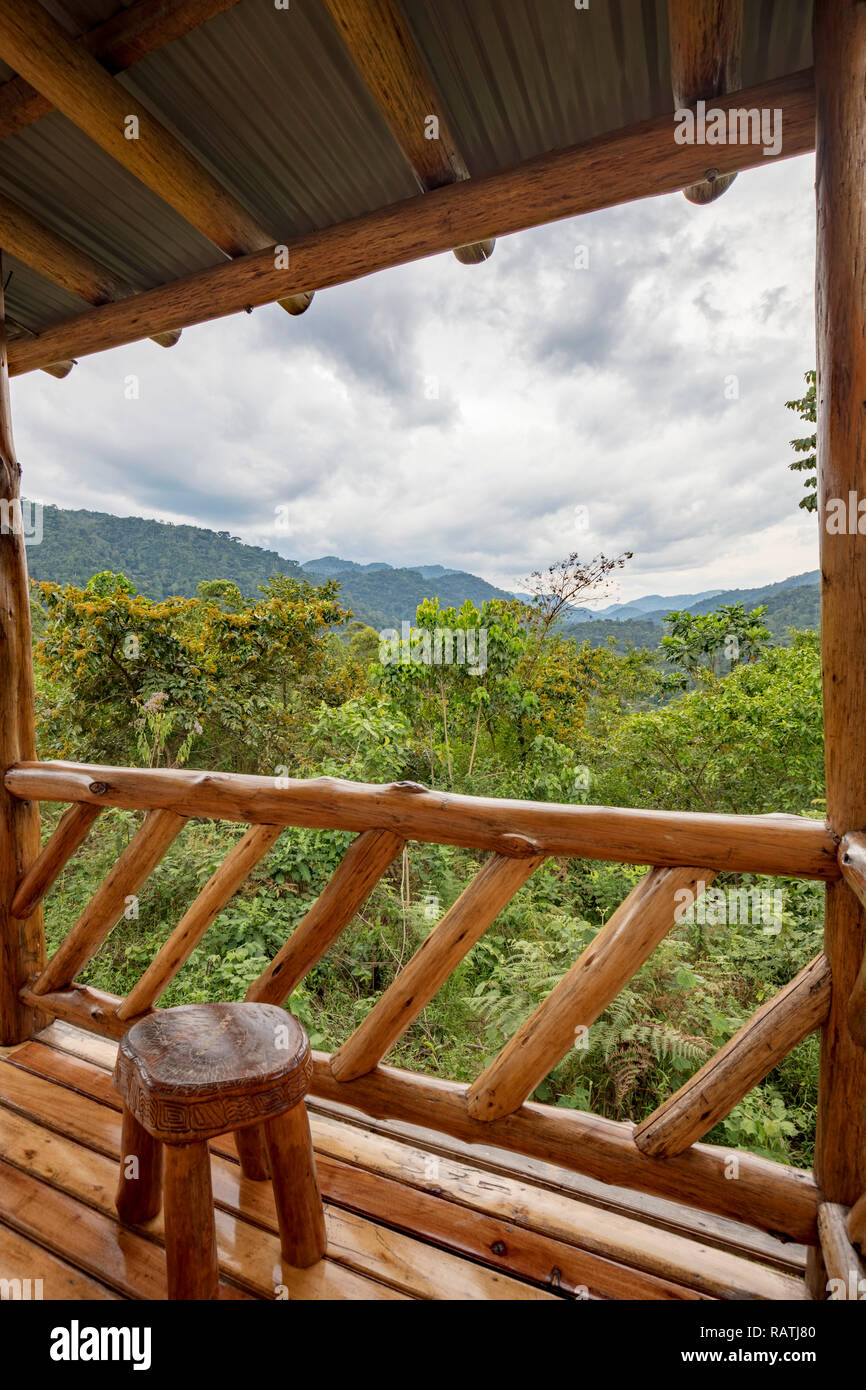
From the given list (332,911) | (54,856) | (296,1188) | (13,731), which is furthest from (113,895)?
(296,1188)

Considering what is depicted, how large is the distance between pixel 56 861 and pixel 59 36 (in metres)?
2.33

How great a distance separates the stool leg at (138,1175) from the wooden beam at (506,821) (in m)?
0.75

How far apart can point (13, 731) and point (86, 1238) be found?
5.26 ft

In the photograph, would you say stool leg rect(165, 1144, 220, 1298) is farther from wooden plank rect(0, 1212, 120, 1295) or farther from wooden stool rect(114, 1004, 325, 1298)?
wooden plank rect(0, 1212, 120, 1295)

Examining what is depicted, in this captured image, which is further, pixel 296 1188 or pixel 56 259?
pixel 56 259

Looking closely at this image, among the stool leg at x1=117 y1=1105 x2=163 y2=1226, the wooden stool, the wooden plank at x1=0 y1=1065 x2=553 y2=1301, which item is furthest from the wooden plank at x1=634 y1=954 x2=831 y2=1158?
the stool leg at x1=117 y1=1105 x2=163 y2=1226

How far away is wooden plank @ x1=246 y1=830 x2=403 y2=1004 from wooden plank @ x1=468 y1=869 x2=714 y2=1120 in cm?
51

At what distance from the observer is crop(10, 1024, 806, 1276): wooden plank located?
129 cm

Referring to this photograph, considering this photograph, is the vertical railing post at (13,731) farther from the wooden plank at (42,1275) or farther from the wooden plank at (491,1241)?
the wooden plank at (491,1241)

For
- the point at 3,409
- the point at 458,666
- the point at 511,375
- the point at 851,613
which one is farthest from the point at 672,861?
the point at 511,375

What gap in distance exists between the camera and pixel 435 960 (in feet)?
4.59

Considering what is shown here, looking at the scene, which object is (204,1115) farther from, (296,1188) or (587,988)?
(587,988)

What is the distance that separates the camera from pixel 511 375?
1009 centimetres
